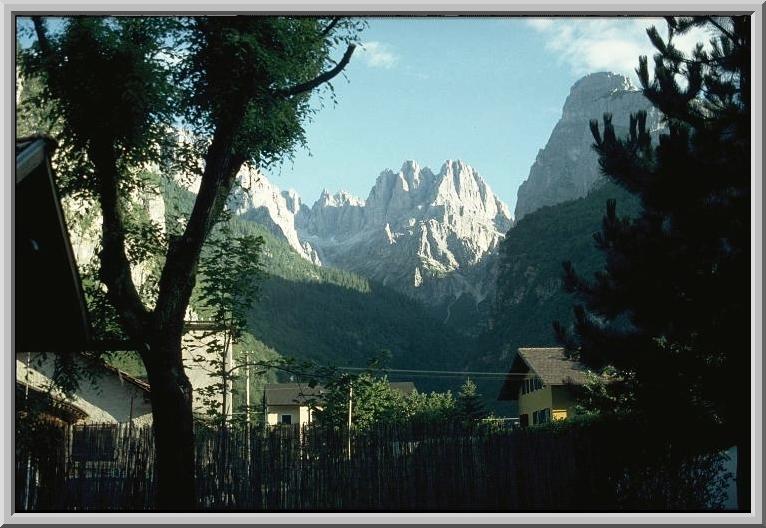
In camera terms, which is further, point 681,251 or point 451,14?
point 681,251

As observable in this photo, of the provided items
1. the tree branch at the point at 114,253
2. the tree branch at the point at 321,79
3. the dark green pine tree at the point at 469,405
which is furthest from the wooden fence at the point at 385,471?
the dark green pine tree at the point at 469,405

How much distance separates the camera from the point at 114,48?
34.6 ft

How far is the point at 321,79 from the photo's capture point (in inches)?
439

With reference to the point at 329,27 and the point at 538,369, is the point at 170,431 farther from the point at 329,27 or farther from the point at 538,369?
the point at 538,369

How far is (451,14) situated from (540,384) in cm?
2996

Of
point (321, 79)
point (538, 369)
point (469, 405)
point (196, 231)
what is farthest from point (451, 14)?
point (469, 405)

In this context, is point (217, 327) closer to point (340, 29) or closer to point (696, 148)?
point (340, 29)

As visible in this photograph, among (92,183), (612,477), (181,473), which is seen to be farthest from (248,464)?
(612,477)

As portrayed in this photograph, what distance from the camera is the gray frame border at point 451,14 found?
829 centimetres

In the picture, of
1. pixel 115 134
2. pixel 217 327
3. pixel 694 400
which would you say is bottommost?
pixel 694 400

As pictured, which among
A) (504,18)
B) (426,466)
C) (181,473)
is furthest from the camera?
(426,466)

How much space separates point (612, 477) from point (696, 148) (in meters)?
5.86

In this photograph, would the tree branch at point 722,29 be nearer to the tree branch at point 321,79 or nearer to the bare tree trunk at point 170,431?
the tree branch at point 321,79

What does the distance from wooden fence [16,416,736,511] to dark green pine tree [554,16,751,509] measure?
1.89 meters
